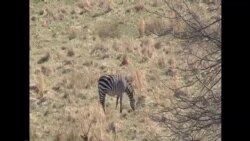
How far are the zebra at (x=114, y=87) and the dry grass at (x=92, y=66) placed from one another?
0.19 metres

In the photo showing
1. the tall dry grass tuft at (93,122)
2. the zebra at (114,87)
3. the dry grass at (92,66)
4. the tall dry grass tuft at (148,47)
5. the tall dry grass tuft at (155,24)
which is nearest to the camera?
the tall dry grass tuft at (93,122)

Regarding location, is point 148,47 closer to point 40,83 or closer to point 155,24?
point 155,24

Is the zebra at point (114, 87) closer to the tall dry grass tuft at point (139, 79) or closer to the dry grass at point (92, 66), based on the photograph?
the dry grass at point (92, 66)

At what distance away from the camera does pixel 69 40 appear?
62.3 feet

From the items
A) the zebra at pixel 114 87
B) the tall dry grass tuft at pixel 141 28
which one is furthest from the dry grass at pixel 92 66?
the zebra at pixel 114 87

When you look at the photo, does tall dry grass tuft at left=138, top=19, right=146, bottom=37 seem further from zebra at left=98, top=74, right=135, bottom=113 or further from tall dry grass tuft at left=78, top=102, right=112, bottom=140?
tall dry grass tuft at left=78, top=102, right=112, bottom=140

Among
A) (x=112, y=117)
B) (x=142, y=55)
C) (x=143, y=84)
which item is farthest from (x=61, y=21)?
(x=112, y=117)

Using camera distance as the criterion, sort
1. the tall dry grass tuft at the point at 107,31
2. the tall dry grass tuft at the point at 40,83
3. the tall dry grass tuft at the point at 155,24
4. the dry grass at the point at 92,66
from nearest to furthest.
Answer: the dry grass at the point at 92,66
the tall dry grass tuft at the point at 40,83
the tall dry grass tuft at the point at 107,31
the tall dry grass tuft at the point at 155,24

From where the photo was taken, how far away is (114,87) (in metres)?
Result: 14.0

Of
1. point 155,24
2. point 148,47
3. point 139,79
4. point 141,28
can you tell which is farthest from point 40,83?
point 155,24

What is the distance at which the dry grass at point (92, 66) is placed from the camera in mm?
12320
